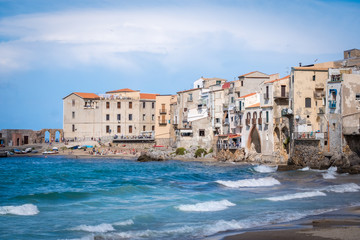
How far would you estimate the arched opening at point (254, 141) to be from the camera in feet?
196

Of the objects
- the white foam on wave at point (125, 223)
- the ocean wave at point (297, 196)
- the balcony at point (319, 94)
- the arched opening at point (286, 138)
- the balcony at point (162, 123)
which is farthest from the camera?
the balcony at point (162, 123)

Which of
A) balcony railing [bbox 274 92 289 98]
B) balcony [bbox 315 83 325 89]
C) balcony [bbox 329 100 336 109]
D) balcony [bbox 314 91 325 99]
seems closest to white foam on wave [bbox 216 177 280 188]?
balcony [bbox 329 100 336 109]

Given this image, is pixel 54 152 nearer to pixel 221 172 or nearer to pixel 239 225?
pixel 221 172

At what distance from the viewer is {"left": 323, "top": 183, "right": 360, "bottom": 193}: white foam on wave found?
3067 cm

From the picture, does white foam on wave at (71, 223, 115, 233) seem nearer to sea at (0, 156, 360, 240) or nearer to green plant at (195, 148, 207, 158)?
sea at (0, 156, 360, 240)

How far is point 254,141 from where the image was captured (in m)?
60.7

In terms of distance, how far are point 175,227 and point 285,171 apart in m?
28.0

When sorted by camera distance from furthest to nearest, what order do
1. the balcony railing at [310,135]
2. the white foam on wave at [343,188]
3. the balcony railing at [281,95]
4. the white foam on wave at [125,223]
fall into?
the balcony railing at [281,95] → the balcony railing at [310,135] → the white foam on wave at [343,188] → the white foam on wave at [125,223]

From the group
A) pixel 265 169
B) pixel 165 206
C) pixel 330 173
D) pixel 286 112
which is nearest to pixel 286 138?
pixel 286 112

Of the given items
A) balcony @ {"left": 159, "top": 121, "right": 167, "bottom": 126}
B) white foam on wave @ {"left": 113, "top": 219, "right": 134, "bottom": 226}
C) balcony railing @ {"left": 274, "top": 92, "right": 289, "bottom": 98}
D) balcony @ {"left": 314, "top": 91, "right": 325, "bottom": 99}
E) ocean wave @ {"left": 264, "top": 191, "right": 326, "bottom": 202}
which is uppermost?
balcony railing @ {"left": 274, "top": 92, "right": 289, "bottom": 98}

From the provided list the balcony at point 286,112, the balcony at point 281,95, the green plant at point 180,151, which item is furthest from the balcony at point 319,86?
the green plant at point 180,151

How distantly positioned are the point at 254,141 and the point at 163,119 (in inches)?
1136

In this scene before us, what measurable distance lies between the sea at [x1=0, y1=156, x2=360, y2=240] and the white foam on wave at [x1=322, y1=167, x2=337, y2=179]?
0.10 m

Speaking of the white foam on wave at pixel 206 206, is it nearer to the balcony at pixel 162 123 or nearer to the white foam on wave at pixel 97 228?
the white foam on wave at pixel 97 228
